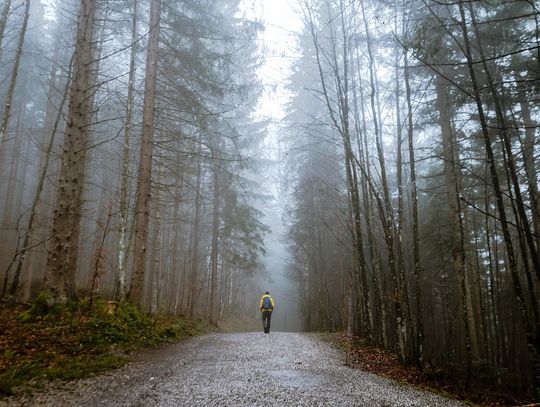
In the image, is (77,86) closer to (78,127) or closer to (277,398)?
(78,127)

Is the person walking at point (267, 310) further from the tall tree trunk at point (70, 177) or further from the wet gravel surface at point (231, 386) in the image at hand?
the tall tree trunk at point (70, 177)

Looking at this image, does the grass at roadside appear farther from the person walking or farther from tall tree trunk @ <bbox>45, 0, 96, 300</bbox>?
the person walking

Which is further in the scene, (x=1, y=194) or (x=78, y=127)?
(x=1, y=194)

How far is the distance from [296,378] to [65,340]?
3895 mm

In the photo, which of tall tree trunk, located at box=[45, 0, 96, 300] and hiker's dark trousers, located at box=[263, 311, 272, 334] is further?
hiker's dark trousers, located at box=[263, 311, 272, 334]

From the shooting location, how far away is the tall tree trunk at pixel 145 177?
988cm

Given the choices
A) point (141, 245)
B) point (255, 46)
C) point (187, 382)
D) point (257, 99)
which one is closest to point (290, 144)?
point (257, 99)

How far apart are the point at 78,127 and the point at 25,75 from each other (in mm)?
20409

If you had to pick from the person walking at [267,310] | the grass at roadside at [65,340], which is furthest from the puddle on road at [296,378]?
the person walking at [267,310]

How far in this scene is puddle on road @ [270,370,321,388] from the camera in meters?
5.19

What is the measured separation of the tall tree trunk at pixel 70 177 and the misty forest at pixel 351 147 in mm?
33

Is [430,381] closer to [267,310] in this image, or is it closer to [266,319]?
[267,310]

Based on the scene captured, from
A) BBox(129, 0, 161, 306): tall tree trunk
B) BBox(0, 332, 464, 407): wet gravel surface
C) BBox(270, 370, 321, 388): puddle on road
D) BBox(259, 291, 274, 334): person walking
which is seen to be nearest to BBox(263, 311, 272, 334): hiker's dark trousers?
BBox(259, 291, 274, 334): person walking

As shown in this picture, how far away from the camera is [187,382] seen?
5.05 meters
